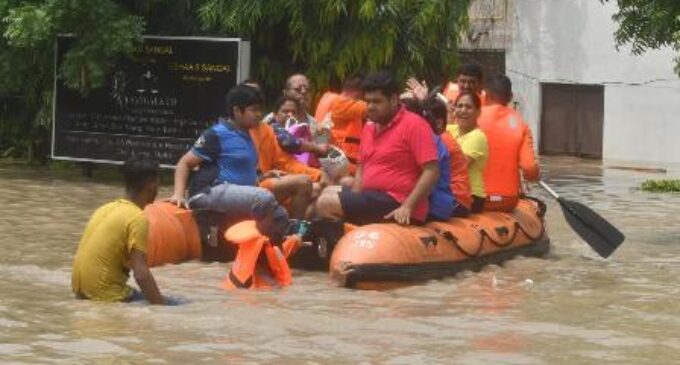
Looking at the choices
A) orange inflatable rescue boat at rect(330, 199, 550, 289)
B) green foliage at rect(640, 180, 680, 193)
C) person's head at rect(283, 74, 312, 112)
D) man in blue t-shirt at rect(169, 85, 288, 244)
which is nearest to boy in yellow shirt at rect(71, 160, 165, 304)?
orange inflatable rescue boat at rect(330, 199, 550, 289)

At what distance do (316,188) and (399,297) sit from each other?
216 cm

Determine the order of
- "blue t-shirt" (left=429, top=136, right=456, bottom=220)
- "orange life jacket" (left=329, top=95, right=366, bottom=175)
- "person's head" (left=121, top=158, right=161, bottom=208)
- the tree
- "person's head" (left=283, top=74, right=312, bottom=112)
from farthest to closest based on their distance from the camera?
1. the tree
2. "orange life jacket" (left=329, top=95, right=366, bottom=175)
3. "person's head" (left=283, top=74, right=312, bottom=112)
4. "blue t-shirt" (left=429, top=136, right=456, bottom=220)
5. "person's head" (left=121, top=158, right=161, bottom=208)

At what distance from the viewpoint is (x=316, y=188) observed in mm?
12812

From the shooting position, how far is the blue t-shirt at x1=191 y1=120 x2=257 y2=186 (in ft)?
39.4

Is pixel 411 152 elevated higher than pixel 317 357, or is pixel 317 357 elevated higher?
pixel 411 152

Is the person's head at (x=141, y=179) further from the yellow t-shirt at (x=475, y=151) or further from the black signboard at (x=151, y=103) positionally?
the black signboard at (x=151, y=103)

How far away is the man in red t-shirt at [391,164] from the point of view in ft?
38.0

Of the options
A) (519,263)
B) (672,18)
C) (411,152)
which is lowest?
(519,263)

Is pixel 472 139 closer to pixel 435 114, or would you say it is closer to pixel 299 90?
pixel 435 114

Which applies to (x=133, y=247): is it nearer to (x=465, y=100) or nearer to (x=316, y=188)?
(x=316, y=188)

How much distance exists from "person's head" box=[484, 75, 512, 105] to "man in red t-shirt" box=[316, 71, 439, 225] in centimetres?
236

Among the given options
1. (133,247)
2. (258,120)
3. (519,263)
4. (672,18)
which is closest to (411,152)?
(258,120)

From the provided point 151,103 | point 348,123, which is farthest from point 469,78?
point 151,103

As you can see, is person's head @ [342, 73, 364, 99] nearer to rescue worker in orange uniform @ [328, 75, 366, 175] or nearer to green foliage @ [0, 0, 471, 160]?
rescue worker in orange uniform @ [328, 75, 366, 175]
